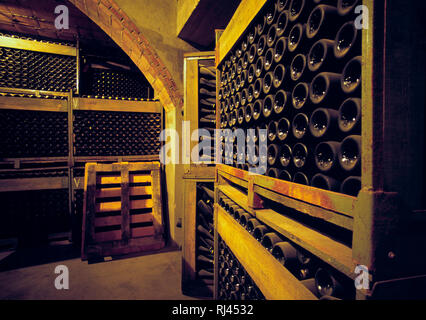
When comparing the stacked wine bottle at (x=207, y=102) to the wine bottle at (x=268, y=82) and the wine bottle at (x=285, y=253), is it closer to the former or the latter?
the wine bottle at (x=268, y=82)

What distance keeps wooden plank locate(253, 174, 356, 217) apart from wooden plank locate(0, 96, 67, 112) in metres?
4.55

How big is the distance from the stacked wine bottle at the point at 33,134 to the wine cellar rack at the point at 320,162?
4.07m

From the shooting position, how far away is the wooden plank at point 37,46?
163 inches

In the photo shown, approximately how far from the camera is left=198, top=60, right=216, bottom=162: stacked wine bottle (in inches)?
125

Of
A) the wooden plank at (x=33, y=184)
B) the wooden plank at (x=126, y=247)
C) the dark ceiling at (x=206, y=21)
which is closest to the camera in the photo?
the dark ceiling at (x=206, y=21)

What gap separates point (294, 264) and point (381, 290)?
1.55ft

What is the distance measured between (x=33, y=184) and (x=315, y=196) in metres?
4.95

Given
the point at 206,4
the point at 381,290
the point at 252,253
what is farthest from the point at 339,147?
the point at 206,4

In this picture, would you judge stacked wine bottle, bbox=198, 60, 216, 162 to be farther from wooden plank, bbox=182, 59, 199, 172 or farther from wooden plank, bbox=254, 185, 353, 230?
wooden plank, bbox=254, 185, 353, 230

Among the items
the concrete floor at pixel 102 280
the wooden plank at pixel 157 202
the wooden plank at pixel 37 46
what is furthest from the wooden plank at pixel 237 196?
the wooden plank at pixel 37 46

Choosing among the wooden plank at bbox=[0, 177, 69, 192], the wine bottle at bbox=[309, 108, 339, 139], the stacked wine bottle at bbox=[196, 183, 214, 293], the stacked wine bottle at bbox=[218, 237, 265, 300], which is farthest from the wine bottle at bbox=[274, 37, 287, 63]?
the wooden plank at bbox=[0, 177, 69, 192]

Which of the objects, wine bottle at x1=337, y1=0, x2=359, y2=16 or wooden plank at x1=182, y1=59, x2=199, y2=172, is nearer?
wine bottle at x1=337, y1=0, x2=359, y2=16

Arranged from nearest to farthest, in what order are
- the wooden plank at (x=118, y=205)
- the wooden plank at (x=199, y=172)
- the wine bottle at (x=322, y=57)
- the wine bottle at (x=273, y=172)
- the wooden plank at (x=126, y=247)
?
the wine bottle at (x=322, y=57), the wine bottle at (x=273, y=172), the wooden plank at (x=199, y=172), the wooden plank at (x=126, y=247), the wooden plank at (x=118, y=205)

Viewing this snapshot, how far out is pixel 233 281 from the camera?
196cm
